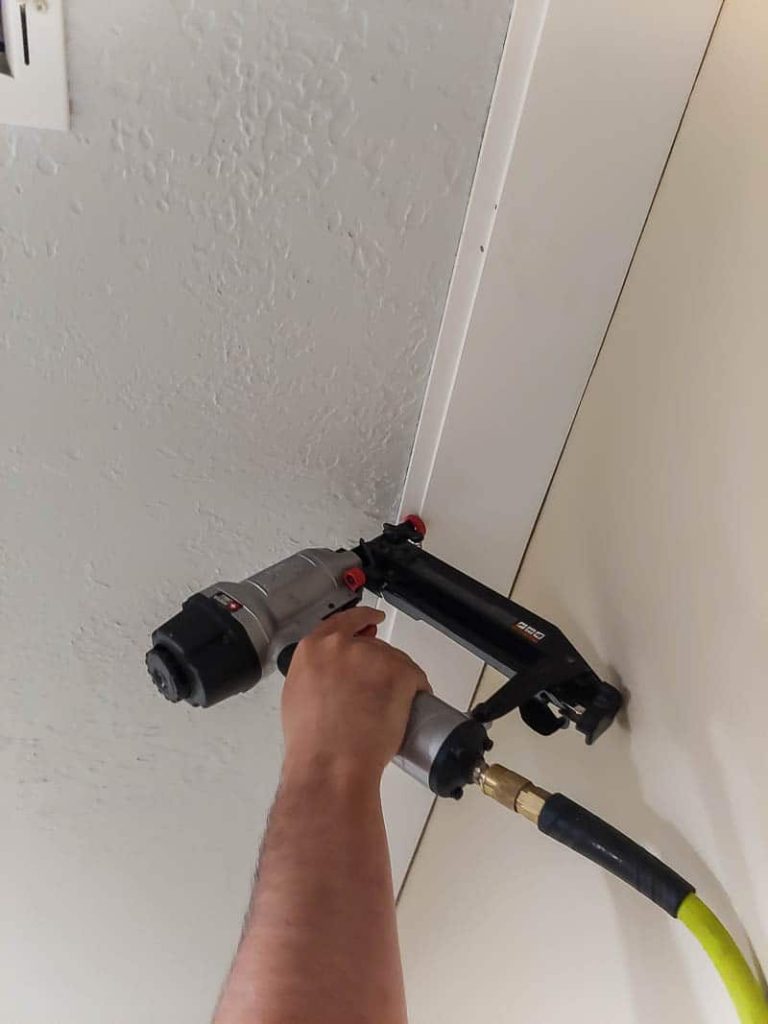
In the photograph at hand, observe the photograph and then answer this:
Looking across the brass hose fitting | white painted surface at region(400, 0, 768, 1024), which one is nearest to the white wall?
white painted surface at region(400, 0, 768, 1024)

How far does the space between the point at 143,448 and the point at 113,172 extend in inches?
8.2

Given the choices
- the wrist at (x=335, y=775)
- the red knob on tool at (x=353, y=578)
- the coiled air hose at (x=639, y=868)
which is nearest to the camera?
the coiled air hose at (x=639, y=868)

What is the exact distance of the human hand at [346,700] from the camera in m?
0.56

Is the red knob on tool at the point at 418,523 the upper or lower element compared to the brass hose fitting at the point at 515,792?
upper

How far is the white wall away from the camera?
1.59 feet

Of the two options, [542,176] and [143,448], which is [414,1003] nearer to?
[143,448]

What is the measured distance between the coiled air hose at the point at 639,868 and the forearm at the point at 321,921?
0.32ft

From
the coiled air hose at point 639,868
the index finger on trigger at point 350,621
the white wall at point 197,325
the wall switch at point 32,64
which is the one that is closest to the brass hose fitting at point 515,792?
the coiled air hose at point 639,868

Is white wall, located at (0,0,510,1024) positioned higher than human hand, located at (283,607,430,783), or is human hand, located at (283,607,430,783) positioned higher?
white wall, located at (0,0,510,1024)

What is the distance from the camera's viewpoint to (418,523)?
0.70 meters

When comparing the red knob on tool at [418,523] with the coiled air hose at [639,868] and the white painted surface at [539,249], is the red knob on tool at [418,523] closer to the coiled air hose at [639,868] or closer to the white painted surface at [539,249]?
the white painted surface at [539,249]

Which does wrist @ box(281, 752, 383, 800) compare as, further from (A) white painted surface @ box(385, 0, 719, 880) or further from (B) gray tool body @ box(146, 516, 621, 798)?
(A) white painted surface @ box(385, 0, 719, 880)

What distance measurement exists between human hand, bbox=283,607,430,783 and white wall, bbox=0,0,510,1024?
0.48 feet

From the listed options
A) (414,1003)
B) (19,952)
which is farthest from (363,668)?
(19,952)
